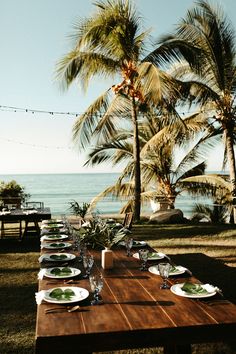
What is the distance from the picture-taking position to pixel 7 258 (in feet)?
20.5

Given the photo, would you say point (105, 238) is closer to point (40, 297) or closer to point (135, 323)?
point (40, 297)

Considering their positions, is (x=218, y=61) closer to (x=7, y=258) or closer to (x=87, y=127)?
A: (x=87, y=127)

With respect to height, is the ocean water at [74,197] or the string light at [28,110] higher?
the string light at [28,110]

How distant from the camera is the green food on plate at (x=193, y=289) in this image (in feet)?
7.51

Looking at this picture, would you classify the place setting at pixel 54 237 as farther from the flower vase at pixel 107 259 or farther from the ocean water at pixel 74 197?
the ocean water at pixel 74 197

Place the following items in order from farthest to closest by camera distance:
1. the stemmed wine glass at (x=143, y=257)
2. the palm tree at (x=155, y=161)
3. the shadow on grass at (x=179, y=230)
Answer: the palm tree at (x=155, y=161) → the shadow on grass at (x=179, y=230) → the stemmed wine glass at (x=143, y=257)

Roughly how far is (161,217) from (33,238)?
3.54 metres

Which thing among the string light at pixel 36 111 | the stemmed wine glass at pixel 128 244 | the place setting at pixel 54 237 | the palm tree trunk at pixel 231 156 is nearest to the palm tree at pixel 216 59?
the palm tree trunk at pixel 231 156

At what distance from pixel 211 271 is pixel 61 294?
136 inches

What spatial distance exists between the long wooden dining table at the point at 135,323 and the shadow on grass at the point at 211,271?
2.16m

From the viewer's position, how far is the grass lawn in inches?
124

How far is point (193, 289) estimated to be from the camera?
2.34 meters

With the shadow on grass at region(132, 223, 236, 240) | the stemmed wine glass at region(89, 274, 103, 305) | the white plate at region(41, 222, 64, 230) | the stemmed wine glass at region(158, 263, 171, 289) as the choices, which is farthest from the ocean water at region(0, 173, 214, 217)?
the stemmed wine glass at region(89, 274, 103, 305)

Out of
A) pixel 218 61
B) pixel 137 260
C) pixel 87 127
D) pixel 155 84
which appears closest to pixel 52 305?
pixel 137 260
